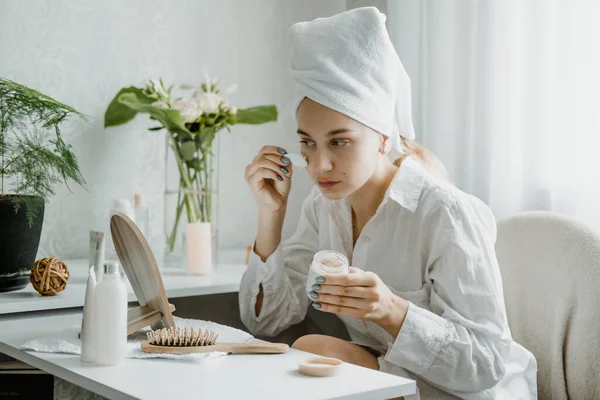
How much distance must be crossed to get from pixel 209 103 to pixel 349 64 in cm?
60

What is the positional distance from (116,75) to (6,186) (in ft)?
1.51

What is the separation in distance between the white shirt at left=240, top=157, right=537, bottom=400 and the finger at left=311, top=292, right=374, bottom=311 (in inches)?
4.2

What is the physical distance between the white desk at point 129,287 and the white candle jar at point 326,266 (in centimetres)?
51

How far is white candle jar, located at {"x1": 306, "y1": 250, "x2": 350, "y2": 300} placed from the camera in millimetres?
1304

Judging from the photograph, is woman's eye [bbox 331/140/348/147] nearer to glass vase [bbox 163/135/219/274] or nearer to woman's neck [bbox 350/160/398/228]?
woman's neck [bbox 350/160/398/228]

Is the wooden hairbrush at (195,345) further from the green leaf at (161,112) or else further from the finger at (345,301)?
the green leaf at (161,112)

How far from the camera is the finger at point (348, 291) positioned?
1.30 m

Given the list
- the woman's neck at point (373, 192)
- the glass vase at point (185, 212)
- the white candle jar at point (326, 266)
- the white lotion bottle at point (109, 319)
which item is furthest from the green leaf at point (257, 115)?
the white lotion bottle at point (109, 319)

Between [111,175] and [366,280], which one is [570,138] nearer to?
[366,280]

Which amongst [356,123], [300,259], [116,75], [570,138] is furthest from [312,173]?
[116,75]

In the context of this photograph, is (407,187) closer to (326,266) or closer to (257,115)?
(326,266)

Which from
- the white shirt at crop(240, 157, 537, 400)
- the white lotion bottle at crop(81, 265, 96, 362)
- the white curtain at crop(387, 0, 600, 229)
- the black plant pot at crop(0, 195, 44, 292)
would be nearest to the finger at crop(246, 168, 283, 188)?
the white shirt at crop(240, 157, 537, 400)

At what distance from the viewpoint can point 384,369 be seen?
1.51 metres

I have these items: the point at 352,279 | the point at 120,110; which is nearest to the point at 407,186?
the point at 352,279
